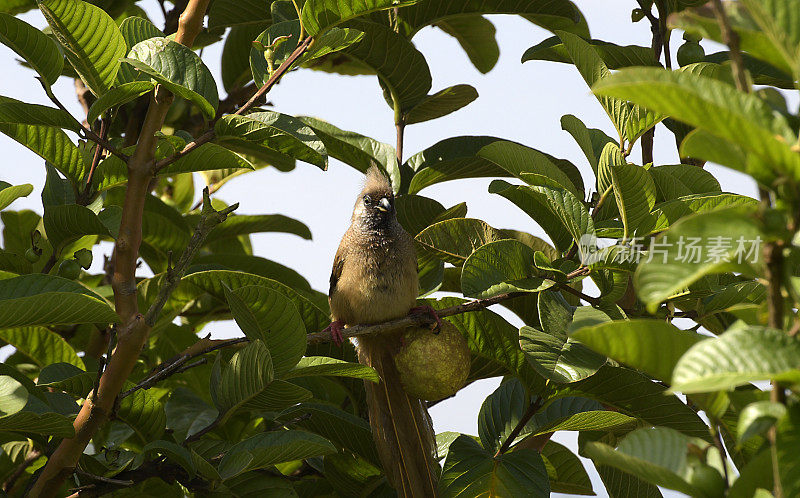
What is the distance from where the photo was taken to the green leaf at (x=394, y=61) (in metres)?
2.53

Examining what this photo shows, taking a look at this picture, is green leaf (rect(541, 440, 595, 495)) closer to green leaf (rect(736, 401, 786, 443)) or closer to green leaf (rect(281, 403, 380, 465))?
green leaf (rect(281, 403, 380, 465))

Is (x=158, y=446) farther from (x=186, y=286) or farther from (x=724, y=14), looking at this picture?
(x=724, y=14)

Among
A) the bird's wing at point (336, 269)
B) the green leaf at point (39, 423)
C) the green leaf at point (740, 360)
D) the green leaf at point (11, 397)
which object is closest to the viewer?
the green leaf at point (740, 360)

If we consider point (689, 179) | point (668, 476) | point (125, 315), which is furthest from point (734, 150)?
point (125, 315)

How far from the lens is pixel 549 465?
2363 millimetres

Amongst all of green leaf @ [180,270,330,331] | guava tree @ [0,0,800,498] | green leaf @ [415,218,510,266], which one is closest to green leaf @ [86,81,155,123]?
guava tree @ [0,0,800,498]

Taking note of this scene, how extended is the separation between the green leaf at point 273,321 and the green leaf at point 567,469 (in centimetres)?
111

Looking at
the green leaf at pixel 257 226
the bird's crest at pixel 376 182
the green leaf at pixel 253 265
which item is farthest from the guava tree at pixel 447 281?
the green leaf at pixel 257 226

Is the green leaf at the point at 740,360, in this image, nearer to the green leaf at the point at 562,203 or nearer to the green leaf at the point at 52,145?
the green leaf at the point at 562,203

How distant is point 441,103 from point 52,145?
54.0 inches

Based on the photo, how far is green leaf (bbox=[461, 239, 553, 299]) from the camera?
74.5 inches

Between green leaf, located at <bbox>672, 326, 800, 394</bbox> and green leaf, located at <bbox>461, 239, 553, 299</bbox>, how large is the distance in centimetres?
96

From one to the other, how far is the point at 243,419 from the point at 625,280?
141cm

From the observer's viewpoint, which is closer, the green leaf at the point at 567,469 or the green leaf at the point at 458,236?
the green leaf at the point at 458,236
